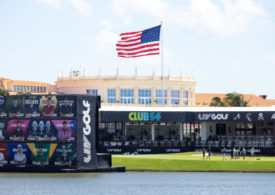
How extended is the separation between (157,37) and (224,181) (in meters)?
38.7

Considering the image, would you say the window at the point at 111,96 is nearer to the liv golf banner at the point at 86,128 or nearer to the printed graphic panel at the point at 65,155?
the liv golf banner at the point at 86,128

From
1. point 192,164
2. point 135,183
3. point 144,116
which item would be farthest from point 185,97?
point 135,183

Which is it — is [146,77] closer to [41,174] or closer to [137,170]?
[137,170]

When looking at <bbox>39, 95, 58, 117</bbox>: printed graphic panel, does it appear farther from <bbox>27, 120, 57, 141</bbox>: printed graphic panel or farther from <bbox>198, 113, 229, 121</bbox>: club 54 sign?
<bbox>198, 113, 229, 121</bbox>: club 54 sign

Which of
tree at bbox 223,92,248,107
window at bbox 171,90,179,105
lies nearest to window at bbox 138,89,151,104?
window at bbox 171,90,179,105

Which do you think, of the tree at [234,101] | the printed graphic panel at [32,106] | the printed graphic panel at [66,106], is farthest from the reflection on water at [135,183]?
the tree at [234,101]

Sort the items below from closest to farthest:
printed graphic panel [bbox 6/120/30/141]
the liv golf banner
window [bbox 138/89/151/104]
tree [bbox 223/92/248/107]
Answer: the liv golf banner
printed graphic panel [bbox 6/120/30/141]
window [bbox 138/89/151/104]
tree [bbox 223/92/248/107]

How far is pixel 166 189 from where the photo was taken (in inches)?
2665

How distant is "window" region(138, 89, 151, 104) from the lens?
166875 mm

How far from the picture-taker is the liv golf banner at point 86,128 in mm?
78000

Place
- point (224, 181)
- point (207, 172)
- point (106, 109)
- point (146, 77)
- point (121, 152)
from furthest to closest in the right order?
point (146, 77), point (106, 109), point (121, 152), point (207, 172), point (224, 181)

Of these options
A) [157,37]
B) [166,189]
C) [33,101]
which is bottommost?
[166,189]

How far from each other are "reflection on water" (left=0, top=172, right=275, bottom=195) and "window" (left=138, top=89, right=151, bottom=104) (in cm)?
8327

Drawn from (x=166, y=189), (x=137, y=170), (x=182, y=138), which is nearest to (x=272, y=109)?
(x=182, y=138)
